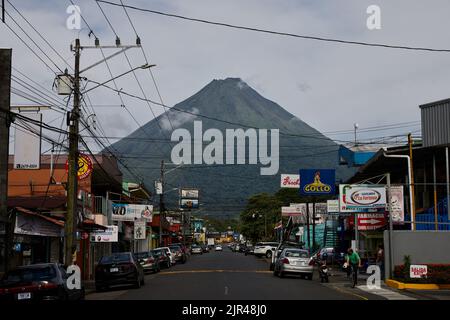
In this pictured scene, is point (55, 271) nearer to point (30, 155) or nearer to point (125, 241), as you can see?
point (30, 155)

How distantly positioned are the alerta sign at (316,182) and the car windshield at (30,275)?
35225 millimetres

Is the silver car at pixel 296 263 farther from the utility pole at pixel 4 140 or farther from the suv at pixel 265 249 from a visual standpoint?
the suv at pixel 265 249

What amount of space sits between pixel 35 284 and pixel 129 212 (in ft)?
114

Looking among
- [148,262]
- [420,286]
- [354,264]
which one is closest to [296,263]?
[354,264]

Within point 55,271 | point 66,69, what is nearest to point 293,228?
point 66,69

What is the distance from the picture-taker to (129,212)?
52969 millimetres

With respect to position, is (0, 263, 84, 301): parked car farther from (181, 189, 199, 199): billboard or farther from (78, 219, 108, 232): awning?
(181, 189, 199, 199): billboard

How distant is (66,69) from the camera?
28828 millimetres

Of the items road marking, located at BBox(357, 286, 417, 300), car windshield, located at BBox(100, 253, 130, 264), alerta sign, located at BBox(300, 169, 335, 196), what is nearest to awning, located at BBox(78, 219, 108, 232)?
car windshield, located at BBox(100, 253, 130, 264)

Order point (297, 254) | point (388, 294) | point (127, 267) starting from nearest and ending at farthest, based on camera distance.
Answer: point (388, 294) → point (127, 267) → point (297, 254)

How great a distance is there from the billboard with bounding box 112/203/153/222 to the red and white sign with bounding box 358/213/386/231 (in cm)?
1861

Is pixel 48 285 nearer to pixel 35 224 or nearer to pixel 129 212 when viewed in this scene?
pixel 35 224

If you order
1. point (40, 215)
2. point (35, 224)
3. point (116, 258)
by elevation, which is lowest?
point (116, 258)
